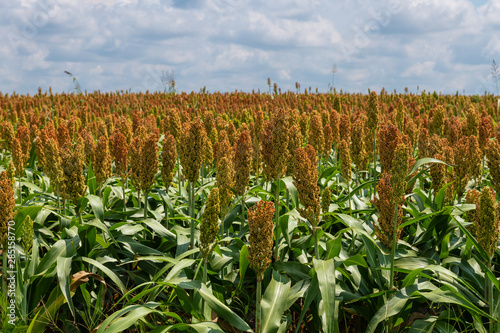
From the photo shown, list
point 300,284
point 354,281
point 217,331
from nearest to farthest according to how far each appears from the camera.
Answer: point 217,331 → point 300,284 → point 354,281

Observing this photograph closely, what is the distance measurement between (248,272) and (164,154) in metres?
1.33

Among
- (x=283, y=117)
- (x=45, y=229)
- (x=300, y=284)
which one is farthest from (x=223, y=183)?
(x=45, y=229)

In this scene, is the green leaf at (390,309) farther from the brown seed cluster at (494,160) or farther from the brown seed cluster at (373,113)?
the brown seed cluster at (373,113)

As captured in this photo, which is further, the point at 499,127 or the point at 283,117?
the point at 499,127

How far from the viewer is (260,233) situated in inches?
98.7

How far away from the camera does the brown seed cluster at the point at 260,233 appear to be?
2488mm

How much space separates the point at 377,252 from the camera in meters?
3.67

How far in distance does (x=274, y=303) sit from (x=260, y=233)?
829 millimetres

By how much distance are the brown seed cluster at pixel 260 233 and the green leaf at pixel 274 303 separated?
0.60 meters

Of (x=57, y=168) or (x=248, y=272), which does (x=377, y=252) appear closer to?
(x=248, y=272)

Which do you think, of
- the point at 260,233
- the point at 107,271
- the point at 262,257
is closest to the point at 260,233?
the point at 260,233

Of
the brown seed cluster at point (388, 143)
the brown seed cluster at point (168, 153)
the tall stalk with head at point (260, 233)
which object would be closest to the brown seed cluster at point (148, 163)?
the brown seed cluster at point (168, 153)

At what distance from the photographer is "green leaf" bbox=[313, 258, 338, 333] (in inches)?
114

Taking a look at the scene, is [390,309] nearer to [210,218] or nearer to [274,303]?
[274,303]
